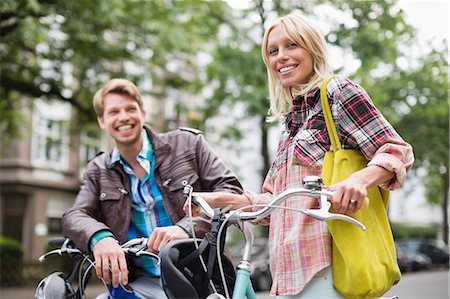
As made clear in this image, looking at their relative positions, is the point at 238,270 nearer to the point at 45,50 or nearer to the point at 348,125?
the point at 348,125

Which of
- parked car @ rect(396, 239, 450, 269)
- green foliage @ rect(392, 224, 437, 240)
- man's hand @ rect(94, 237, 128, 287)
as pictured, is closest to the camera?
man's hand @ rect(94, 237, 128, 287)

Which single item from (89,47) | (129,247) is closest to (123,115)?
(129,247)

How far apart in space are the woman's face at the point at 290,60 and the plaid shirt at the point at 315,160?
10cm

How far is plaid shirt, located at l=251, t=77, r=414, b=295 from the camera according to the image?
201 centimetres

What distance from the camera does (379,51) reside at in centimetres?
1627

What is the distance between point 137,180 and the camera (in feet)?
9.75

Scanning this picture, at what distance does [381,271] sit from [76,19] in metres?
10.8

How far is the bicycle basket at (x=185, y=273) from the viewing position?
6.42ft

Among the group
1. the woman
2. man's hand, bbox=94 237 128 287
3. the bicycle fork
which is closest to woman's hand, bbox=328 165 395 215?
the woman

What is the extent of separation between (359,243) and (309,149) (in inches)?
14.6

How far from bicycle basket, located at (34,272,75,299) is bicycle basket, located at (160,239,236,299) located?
0.83 m

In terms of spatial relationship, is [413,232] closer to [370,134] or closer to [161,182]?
[161,182]

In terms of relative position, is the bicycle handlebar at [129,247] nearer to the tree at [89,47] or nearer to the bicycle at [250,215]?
the bicycle at [250,215]

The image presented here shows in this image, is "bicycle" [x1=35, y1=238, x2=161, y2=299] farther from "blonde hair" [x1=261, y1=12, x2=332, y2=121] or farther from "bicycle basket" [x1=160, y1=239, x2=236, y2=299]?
"blonde hair" [x1=261, y1=12, x2=332, y2=121]
